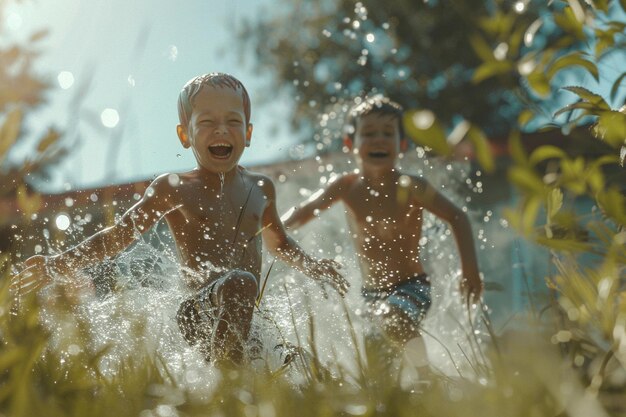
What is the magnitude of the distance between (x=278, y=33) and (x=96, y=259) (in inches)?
772

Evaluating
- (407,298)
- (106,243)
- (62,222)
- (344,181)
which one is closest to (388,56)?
(344,181)

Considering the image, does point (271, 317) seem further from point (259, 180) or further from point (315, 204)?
point (315, 204)

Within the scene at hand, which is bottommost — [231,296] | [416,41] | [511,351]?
[511,351]

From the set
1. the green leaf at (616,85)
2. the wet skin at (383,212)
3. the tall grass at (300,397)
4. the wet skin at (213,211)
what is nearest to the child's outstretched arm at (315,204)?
the wet skin at (383,212)

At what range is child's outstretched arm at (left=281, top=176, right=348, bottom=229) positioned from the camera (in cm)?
537

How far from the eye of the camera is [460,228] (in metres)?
5.15

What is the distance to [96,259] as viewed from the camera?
144 inches

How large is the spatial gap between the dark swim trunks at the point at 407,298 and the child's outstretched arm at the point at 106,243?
156cm

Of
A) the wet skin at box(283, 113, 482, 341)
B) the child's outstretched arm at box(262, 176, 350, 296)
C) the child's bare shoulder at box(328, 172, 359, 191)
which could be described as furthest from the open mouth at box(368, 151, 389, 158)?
the child's outstretched arm at box(262, 176, 350, 296)

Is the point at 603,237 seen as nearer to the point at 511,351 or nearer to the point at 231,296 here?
the point at 511,351

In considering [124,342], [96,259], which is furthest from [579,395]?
[96,259]

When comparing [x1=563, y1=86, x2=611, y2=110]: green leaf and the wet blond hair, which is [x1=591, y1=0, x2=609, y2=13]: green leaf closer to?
[x1=563, y1=86, x2=611, y2=110]: green leaf

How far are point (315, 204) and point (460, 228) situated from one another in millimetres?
1073

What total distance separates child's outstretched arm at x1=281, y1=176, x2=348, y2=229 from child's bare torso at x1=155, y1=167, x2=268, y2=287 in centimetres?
105
